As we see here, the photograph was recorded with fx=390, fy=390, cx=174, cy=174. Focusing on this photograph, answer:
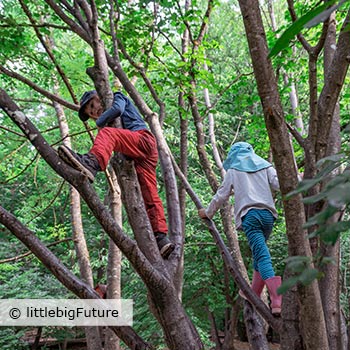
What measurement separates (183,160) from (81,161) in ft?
10.5

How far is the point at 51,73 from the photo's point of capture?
20.8 ft

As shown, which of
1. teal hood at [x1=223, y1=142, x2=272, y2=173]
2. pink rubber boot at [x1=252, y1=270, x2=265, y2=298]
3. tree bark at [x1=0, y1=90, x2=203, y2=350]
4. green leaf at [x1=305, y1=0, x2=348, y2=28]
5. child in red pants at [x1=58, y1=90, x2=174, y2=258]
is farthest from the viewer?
teal hood at [x1=223, y1=142, x2=272, y2=173]

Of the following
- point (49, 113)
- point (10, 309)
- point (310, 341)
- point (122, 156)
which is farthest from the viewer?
point (49, 113)

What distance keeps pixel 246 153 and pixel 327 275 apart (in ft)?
4.62

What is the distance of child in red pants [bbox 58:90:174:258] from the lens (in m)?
2.17

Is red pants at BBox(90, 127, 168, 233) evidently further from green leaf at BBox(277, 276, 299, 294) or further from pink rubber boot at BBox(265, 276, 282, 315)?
green leaf at BBox(277, 276, 299, 294)

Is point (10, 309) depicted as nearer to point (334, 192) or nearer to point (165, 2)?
point (165, 2)

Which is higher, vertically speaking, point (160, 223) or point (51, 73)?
point (51, 73)

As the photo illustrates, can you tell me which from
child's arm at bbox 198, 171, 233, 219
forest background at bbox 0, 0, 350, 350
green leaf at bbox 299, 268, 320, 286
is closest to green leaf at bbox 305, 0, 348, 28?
forest background at bbox 0, 0, 350, 350

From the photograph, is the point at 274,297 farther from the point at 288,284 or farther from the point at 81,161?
the point at 288,284

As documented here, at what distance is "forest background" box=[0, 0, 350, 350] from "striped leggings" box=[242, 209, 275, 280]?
0.23 m

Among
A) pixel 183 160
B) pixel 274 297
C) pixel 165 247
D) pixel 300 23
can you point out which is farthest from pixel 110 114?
pixel 183 160

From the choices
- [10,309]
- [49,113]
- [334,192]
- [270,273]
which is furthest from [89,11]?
[49,113]

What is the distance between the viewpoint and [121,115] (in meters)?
2.78
